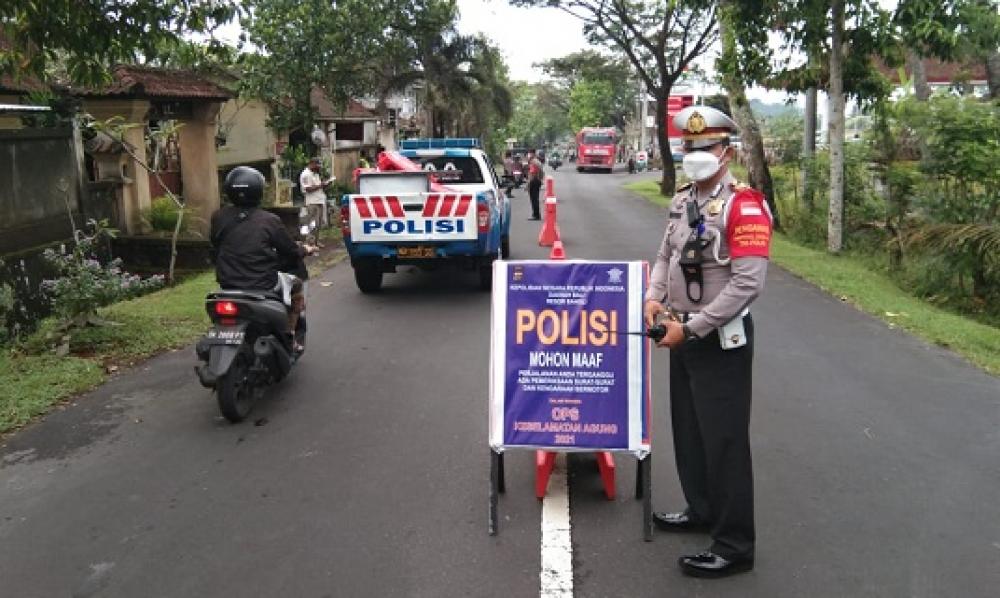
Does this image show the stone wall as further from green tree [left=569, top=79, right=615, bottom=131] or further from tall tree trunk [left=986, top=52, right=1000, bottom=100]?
green tree [left=569, top=79, right=615, bottom=131]

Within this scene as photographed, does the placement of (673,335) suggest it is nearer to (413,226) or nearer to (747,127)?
(413,226)

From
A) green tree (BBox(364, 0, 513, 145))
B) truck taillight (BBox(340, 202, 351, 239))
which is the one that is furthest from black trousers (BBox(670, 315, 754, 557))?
green tree (BBox(364, 0, 513, 145))

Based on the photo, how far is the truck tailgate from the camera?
395 inches

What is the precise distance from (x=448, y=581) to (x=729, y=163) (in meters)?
2.21

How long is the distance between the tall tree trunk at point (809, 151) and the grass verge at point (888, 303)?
138 centimetres

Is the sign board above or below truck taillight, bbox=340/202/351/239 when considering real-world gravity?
below

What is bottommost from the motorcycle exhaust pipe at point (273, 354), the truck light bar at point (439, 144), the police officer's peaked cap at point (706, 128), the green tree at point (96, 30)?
the motorcycle exhaust pipe at point (273, 354)

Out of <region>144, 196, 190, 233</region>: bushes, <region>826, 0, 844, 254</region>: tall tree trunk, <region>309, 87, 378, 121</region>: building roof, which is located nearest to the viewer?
<region>826, 0, 844, 254</region>: tall tree trunk

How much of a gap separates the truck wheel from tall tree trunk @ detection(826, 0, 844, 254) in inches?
318

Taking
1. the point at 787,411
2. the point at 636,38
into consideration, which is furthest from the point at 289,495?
the point at 636,38

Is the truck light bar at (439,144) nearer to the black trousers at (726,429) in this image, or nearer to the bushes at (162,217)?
the bushes at (162,217)

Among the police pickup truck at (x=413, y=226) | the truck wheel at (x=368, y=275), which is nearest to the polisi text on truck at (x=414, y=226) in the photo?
the police pickup truck at (x=413, y=226)

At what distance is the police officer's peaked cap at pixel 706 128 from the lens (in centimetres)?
375

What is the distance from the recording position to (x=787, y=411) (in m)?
6.11
